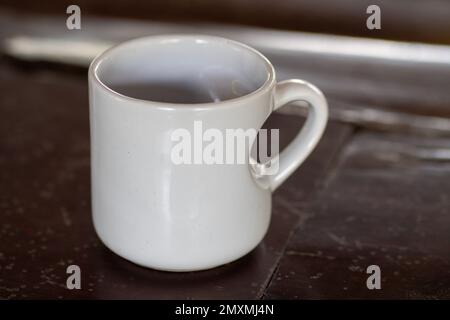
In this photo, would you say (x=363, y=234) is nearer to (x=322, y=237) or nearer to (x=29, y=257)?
(x=322, y=237)

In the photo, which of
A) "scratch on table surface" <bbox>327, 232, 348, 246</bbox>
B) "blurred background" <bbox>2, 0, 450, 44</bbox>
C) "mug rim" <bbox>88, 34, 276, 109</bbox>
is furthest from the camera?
"blurred background" <bbox>2, 0, 450, 44</bbox>

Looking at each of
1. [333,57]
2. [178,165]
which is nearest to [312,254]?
[178,165]

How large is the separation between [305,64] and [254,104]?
1.78 feet

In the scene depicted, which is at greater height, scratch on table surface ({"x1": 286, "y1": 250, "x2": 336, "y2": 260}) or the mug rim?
the mug rim

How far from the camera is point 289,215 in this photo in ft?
1.97

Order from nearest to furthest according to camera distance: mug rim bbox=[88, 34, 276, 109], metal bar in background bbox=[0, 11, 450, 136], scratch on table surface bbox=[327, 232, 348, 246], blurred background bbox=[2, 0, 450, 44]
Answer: mug rim bbox=[88, 34, 276, 109]
scratch on table surface bbox=[327, 232, 348, 246]
metal bar in background bbox=[0, 11, 450, 136]
blurred background bbox=[2, 0, 450, 44]

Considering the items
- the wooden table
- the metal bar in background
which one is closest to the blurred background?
the metal bar in background

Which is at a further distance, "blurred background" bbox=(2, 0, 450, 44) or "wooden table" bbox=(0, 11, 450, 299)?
"blurred background" bbox=(2, 0, 450, 44)

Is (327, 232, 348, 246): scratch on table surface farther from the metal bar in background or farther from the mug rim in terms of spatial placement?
the metal bar in background

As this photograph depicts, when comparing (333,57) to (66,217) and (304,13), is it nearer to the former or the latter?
(304,13)

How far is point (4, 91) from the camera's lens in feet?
2.53

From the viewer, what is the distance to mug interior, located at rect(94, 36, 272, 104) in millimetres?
543

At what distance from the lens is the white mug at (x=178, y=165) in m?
0.48

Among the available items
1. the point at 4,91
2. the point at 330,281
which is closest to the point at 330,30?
the point at 4,91
